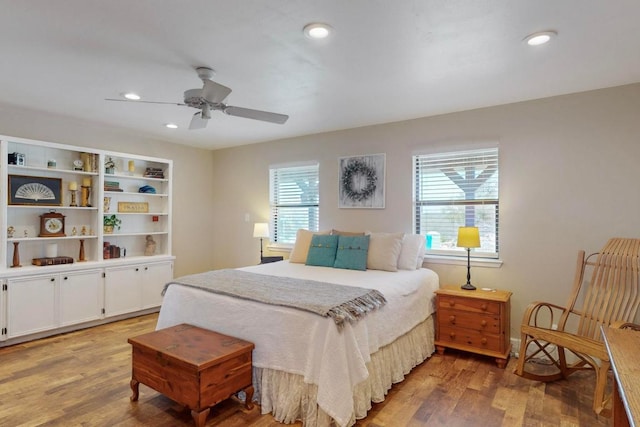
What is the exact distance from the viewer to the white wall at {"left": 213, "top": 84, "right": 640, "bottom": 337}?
3037mm

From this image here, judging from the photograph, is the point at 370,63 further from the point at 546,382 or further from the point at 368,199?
the point at 546,382

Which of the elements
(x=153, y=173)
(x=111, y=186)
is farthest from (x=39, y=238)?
(x=153, y=173)

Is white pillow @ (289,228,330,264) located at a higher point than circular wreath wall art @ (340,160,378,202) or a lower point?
lower

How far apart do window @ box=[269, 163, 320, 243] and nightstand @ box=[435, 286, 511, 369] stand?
203cm

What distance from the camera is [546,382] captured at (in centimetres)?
282

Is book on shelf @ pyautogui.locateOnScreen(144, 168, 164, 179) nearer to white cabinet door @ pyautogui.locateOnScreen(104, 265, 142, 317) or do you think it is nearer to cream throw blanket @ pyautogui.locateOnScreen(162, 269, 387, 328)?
white cabinet door @ pyautogui.locateOnScreen(104, 265, 142, 317)

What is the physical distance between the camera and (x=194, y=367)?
211 cm

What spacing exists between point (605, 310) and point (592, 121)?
1.59 m

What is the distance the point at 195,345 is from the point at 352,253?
5.87 ft

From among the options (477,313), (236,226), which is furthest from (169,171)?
(477,313)

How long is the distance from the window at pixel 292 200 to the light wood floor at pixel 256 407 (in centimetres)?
243

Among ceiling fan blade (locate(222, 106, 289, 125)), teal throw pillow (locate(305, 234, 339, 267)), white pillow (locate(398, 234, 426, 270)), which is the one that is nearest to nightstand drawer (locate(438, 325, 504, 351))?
white pillow (locate(398, 234, 426, 270))

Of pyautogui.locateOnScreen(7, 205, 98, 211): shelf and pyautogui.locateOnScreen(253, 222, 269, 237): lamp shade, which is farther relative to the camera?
pyautogui.locateOnScreen(253, 222, 269, 237): lamp shade

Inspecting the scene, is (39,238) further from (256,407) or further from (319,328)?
(319,328)
